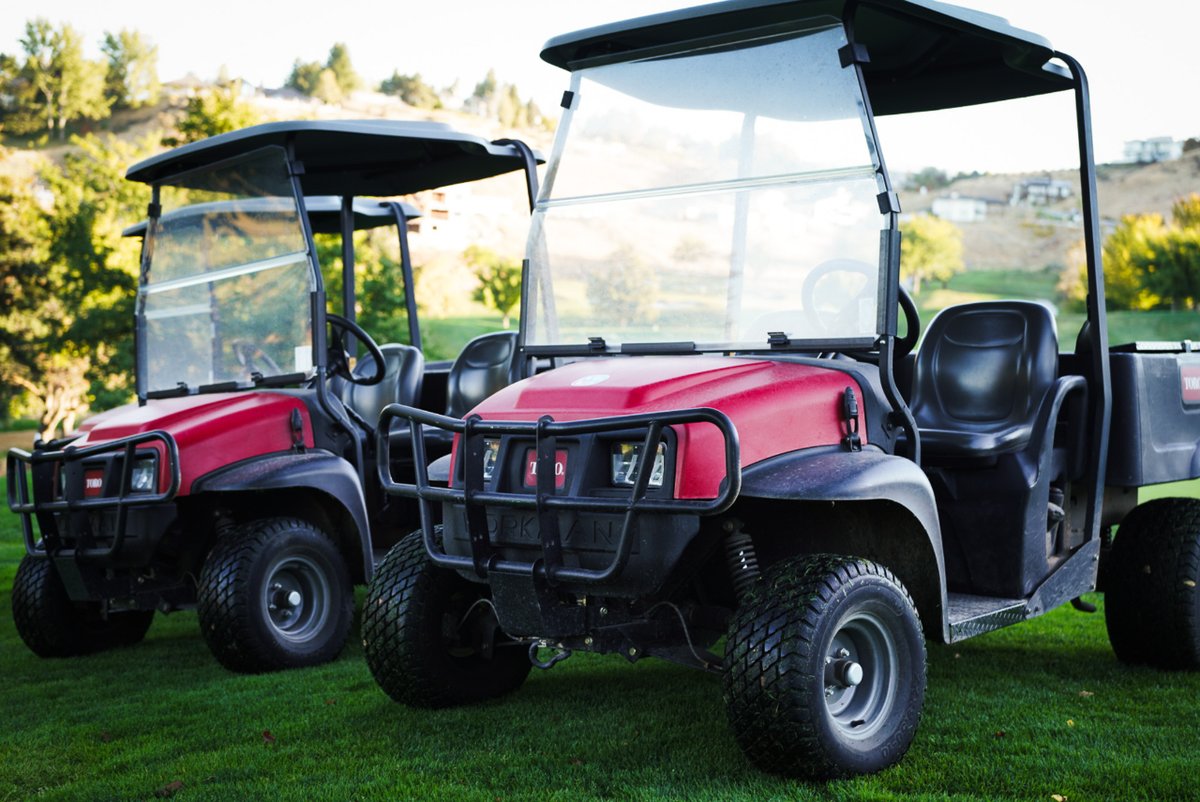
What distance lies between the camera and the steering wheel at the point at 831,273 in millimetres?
4094

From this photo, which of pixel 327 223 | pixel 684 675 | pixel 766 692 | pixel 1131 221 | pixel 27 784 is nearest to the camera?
pixel 766 692

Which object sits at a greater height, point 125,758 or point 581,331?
point 581,331

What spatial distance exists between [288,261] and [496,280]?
42469 millimetres

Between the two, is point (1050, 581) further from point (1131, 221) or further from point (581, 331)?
point (1131, 221)

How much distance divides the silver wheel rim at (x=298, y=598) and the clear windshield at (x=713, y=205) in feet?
6.04

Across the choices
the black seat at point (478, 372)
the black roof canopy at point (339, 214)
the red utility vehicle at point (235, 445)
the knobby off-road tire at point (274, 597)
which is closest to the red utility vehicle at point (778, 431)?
the knobby off-road tire at point (274, 597)

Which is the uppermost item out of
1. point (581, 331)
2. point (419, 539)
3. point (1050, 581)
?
point (581, 331)

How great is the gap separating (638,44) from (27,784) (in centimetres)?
312

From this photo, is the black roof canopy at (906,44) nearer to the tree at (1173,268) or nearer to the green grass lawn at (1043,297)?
the green grass lawn at (1043,297)

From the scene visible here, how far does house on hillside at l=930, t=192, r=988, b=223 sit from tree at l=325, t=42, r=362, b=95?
180ft

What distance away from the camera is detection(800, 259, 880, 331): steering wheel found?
4094 mm

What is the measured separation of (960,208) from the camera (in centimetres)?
6191

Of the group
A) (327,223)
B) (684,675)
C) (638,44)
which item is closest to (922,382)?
(684,675)

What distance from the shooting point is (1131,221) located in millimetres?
50656
